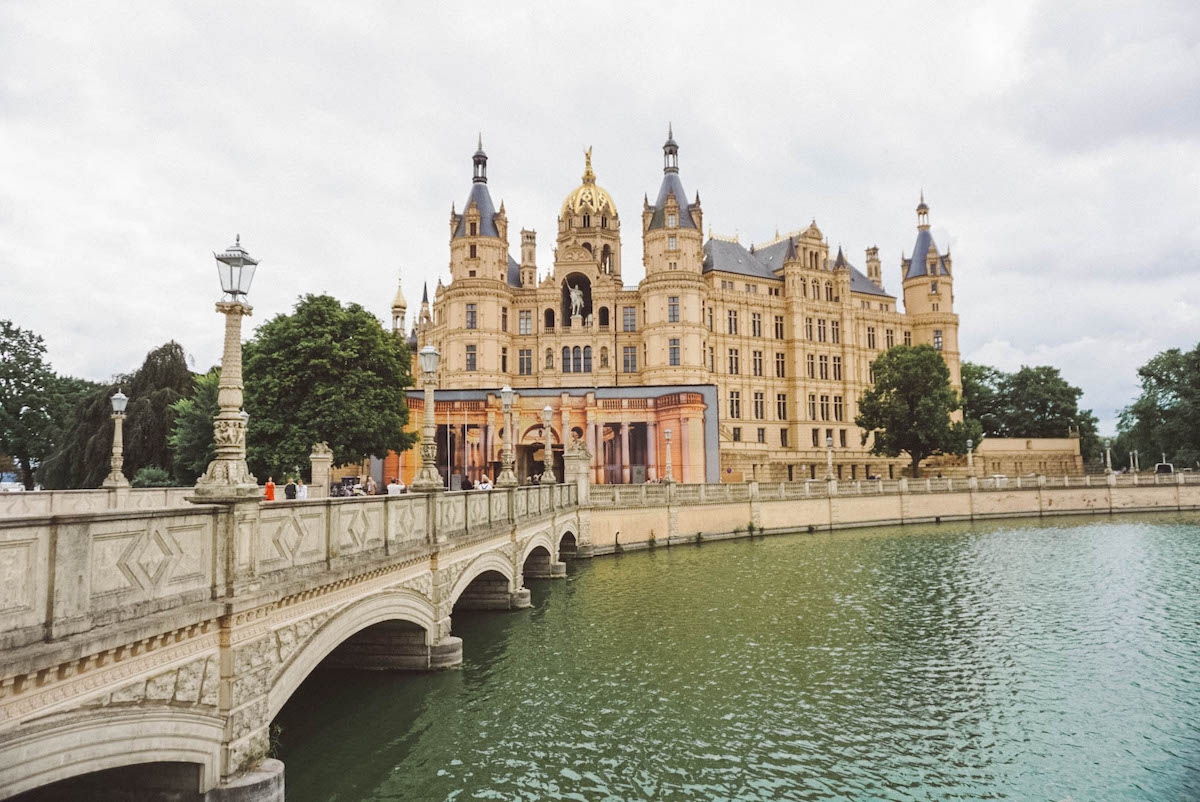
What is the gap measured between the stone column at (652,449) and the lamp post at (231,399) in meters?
45.8

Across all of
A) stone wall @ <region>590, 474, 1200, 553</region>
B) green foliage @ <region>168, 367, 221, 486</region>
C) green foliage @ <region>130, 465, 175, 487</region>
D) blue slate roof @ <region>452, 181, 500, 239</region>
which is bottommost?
stone wall @ <region>590, 474, 1200, 553</region>

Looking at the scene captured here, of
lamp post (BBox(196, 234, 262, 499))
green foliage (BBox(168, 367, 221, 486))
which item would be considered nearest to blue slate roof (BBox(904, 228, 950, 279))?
green foliage (BBox(168, 367, 221, 486))

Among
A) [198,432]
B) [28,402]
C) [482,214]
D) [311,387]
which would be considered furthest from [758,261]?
[28,402]

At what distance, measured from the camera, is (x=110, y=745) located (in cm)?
627

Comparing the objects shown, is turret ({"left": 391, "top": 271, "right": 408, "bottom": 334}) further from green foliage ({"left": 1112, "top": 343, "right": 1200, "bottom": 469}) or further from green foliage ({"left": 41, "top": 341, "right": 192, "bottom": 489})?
green foliage ({"left": 1112, "top": 343, "right": 1200, "bottom": 469})

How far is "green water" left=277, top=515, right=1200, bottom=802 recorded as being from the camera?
10.9m

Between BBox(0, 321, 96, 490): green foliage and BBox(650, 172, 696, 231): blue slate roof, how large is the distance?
48148 millimetres

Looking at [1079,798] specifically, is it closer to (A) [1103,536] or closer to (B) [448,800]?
(B) [448,800]

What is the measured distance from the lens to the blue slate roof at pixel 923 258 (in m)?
80.4

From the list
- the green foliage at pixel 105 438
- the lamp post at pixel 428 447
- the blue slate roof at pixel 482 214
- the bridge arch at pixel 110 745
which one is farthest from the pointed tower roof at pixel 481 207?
the bridge arch at pixel 110 745

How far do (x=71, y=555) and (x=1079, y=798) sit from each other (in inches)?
498

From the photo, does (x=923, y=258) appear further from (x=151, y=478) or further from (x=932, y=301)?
(x=151, y=478)

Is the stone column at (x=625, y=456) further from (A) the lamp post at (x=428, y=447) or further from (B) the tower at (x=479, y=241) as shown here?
(A) the lamp post at (x=428, y=447)

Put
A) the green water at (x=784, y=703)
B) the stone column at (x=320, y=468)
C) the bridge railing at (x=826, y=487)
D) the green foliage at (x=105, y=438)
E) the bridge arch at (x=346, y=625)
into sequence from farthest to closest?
the green foliage at (x=105, y=438) < the bridge railing at (x=826, y=487) < the stone column at (x=320, y=468) < the green water at (x=784, y=703) < the bridge arch at (x=346, y=625)
